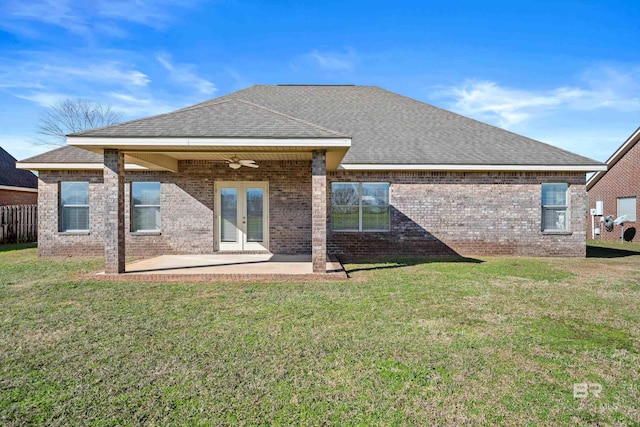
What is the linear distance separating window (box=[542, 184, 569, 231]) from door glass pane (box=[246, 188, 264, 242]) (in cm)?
947

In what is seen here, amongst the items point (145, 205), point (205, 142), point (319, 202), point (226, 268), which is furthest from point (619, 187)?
point (145, 205)

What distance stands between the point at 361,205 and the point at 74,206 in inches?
375

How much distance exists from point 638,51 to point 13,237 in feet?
94.7

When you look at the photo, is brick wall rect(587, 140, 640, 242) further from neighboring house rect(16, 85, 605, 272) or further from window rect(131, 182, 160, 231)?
window rect(131, 182, 160, 231)

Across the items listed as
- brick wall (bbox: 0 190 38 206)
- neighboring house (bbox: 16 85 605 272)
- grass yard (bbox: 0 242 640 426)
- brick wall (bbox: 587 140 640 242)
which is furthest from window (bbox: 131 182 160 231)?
brick wall (bbox: 587 140 640 242)

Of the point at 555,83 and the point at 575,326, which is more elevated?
the point at 555,83

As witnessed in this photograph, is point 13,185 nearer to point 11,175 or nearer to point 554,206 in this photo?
point 11,175

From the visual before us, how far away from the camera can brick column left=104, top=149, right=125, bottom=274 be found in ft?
27.3

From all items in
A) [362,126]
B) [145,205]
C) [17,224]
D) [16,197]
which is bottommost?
[17,224]

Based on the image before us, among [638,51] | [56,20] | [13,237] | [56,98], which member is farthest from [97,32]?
[56,98]

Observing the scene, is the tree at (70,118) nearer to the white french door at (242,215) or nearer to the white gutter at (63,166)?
the white gutter at (63,166)

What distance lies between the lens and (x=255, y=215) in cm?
1238

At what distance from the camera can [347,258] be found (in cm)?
1191

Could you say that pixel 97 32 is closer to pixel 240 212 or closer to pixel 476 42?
pixel 240 212
